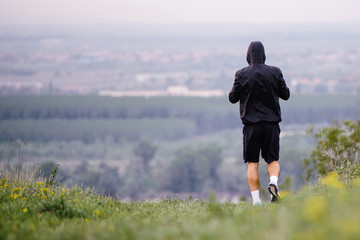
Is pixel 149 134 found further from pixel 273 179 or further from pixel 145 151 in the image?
pixel 273 179

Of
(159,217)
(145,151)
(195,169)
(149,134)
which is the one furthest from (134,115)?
(159,217)

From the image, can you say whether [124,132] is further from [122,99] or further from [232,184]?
[232,184]

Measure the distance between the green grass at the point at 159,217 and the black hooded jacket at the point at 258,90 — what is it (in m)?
1.11

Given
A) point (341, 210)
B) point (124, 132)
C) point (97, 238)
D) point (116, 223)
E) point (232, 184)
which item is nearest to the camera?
point (341, 210)

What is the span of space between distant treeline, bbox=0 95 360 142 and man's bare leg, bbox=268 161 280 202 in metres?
132

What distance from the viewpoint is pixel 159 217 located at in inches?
242

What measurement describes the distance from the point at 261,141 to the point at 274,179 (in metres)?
0.52

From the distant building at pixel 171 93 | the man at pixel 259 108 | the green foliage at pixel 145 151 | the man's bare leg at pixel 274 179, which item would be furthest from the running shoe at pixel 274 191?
the distant building at pixel 171 93

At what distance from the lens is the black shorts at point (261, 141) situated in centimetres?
809

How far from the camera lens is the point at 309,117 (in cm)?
14025

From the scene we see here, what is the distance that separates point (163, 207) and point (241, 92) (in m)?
1.80

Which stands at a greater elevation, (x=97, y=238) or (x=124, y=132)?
(x=97, y=238)

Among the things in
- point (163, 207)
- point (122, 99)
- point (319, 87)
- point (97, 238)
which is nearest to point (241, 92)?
point (163, 207)

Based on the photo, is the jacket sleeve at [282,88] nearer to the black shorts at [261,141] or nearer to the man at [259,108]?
the man at [259,108]
